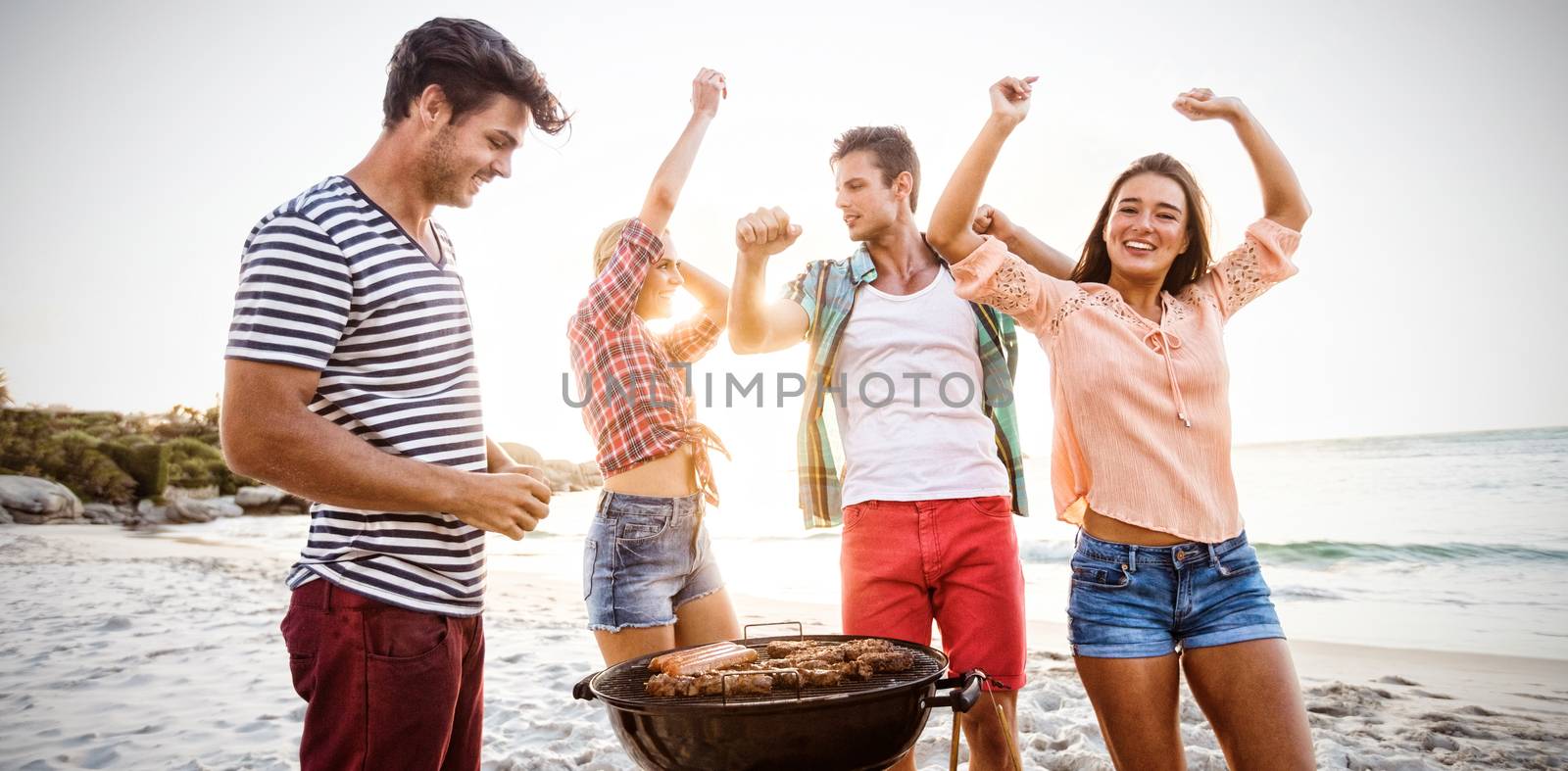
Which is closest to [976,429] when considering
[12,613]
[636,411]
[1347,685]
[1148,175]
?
[1148,175]

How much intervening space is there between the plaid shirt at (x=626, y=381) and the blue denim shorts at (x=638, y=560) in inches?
6.1

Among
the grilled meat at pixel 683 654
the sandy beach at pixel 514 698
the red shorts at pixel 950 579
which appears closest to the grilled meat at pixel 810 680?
the grilled meat at pixel 683 654

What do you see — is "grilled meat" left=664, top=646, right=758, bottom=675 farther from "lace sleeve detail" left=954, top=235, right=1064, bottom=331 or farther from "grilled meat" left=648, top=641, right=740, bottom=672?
"lace sleeve detail" left=954, top=235, right=1064, bottom=331

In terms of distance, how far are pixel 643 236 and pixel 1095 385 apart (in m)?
1.49

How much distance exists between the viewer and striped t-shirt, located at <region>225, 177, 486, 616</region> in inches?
61.4

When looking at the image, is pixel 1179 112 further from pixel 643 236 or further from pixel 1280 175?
pixel 643 236

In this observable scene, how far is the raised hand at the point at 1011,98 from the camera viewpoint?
2.49 metres

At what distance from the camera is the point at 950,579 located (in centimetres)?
267

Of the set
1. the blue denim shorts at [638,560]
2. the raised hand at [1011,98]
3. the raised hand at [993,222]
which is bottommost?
the blue denim shorts at [638,560]

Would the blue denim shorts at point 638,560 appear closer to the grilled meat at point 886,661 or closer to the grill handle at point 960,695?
the grilled meat at point 886,661

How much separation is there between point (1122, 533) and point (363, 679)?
6.19 ft

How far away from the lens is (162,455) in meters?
20.8

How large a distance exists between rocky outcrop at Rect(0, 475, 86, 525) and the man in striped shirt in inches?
829

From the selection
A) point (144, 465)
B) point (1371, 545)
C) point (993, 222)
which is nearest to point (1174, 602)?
point (993, 222)
